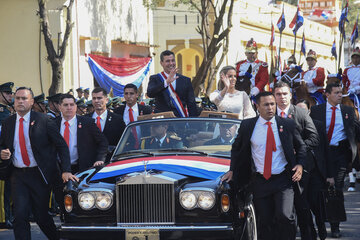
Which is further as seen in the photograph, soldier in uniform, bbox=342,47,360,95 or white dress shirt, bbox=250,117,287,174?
soldier in uniform, bbox=342,47,360,95

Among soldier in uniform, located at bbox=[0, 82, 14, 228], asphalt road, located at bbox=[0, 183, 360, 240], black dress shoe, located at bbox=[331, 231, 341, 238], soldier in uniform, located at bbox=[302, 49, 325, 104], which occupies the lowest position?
asphalt road, located at bbox=[0, 183, 360, 240]

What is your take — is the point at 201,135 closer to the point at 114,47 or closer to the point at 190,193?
the point at 190,193

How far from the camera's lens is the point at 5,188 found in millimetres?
12086

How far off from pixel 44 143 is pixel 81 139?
87cm

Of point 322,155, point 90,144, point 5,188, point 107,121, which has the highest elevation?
point 107,121

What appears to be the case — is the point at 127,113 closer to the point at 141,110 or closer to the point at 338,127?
the point at 141,110

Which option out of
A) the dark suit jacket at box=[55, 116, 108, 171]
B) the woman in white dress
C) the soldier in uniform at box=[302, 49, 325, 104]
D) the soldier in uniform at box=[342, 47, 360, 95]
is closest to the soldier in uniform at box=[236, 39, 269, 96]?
the soldier in uniform at box=[302, 49, 325, 104]

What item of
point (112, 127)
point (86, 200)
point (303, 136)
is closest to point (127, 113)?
point (112, 127)

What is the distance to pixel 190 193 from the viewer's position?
7945 mm

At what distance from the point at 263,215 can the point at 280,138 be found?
32.6 inches

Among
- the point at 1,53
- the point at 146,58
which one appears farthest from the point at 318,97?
the point at 146,58

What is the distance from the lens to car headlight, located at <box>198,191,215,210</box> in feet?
26.0

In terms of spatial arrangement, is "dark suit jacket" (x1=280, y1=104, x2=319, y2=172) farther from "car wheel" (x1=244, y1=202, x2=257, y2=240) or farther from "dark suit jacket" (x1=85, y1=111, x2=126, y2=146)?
"dark suit jacket" (x1=85, y1=111, x2=126, y2=146)

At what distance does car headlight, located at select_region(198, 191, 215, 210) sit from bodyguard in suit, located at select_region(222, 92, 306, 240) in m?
0.28
